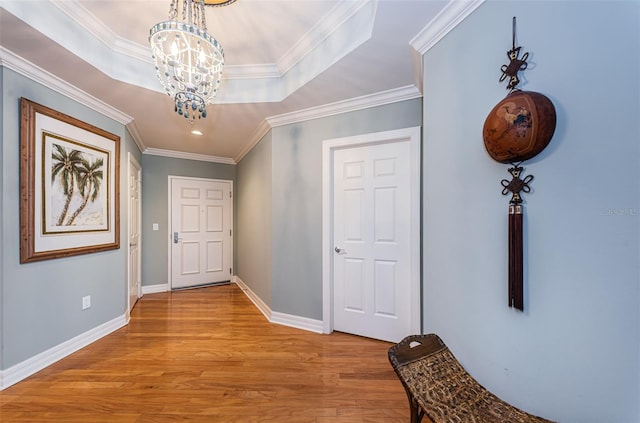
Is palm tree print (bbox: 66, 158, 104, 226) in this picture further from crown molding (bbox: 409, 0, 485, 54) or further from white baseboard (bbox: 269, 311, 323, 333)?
crown molding (bbox: 409, 0, 485, 54)

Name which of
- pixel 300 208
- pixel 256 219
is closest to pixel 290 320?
pixel 300 208

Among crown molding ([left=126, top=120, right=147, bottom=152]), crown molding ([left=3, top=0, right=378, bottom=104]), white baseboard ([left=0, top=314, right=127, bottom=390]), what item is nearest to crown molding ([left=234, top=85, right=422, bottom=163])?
crown molding ([left=3, top=0, right=378, bottom=104])

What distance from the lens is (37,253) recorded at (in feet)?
6.93

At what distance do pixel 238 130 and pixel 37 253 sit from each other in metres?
2.25

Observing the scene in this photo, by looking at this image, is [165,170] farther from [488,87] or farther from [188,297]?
[488,87]

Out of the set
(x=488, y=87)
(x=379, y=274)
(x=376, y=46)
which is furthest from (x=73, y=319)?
(x=488, y=87)

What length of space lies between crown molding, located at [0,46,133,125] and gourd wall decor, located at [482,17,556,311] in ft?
10.1

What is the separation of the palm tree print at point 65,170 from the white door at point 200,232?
2021 mm

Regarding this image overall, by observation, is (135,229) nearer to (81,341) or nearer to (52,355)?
(81,341)

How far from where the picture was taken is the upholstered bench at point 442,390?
106 centimetres

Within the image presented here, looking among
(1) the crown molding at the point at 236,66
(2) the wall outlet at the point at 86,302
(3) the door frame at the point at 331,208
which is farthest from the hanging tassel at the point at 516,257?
(2) the wall outlet at the point at 86,302

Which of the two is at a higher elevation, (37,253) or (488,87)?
(488,87)

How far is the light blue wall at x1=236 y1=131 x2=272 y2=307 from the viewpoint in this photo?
3287mm

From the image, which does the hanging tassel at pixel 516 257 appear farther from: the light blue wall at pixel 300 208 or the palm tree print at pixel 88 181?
the palm tree print at pixel 88 181
